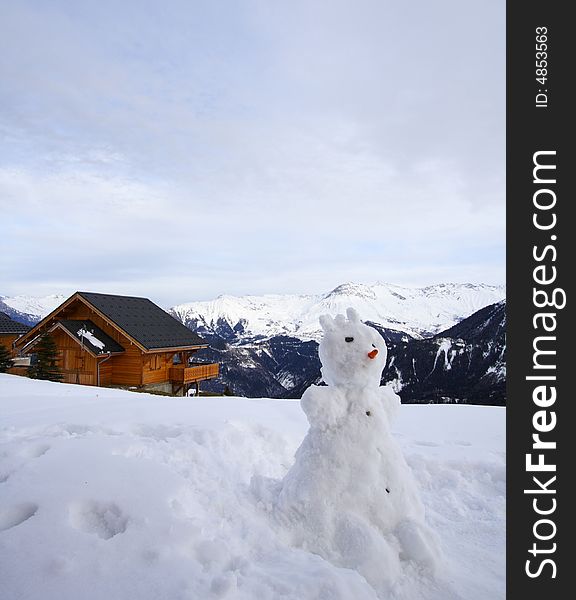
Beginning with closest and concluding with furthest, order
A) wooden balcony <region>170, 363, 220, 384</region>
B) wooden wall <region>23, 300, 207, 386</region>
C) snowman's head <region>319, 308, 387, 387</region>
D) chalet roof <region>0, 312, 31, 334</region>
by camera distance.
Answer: snowman's head <region>319, 308, 387, 387</region> < wooden wall <region>23, 300, 207, 386</region> < wooden balcony <region>170, 363, 220, 384</region> < chalet roof <region>0, 312, 31, 334</region>

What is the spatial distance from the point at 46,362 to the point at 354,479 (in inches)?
606

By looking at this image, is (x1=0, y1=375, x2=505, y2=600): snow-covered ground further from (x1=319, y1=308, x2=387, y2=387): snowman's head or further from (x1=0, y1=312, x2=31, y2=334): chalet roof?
(x1=0, y1=312, x2=31, y2=334): chalet roof

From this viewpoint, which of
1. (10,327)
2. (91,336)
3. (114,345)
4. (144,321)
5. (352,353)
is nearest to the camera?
(352,353)

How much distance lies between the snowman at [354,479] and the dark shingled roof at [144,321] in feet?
46.6

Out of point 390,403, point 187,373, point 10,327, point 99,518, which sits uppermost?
point 10,327

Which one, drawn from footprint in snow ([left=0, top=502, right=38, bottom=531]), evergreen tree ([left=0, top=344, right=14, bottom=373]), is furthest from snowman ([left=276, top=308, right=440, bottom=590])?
evergreen tree ([left=0, top=344, right=14, bottom=373])

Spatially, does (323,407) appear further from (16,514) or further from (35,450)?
(35,450)

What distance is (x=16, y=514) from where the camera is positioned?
3100 millimetres

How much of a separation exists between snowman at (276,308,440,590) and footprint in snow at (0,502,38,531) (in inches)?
80.4

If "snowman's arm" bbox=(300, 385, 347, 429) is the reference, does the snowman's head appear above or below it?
above

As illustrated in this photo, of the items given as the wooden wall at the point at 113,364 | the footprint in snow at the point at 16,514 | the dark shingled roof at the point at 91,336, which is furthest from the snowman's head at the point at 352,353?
the wooden wall at the point at 113,364

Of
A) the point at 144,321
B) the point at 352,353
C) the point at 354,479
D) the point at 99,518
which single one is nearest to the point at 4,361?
the point at 144,321

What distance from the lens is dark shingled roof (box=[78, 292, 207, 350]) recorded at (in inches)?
684

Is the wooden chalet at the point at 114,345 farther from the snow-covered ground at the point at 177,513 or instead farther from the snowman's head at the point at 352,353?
the snowman's head at the point at 352,353
